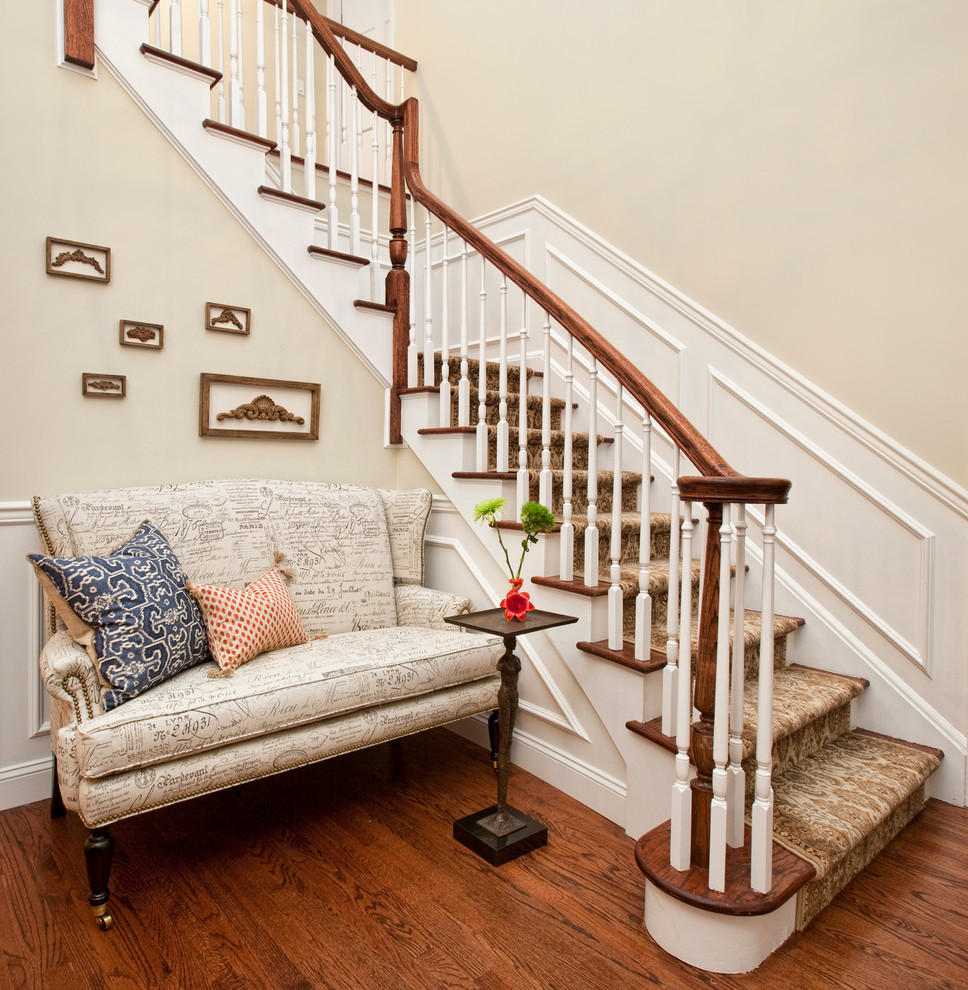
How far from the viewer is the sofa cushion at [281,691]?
1.66 metres

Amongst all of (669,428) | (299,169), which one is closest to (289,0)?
(299,169)

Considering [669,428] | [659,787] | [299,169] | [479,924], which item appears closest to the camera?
[479,924]

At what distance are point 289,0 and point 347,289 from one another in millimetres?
1422

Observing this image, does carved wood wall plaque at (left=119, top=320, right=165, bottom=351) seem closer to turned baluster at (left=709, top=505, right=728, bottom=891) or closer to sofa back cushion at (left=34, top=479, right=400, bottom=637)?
sofa back cushion at (left=34, top=479, right=400, bottom=637)

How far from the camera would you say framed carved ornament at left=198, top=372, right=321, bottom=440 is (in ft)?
8.59

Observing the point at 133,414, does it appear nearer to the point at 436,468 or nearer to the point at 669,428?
the point at 436,468

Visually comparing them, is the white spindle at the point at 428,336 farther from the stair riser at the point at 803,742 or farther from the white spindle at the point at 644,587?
the stair riser at the point at 803,742

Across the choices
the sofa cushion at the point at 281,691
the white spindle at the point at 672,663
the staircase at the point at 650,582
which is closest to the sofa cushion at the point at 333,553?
the sofa cushion at the point at 281,691

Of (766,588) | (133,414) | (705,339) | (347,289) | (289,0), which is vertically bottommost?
(766,588)

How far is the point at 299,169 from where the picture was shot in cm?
389

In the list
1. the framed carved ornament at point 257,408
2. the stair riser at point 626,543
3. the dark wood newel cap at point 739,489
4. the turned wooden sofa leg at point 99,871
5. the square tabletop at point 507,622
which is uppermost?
A: the framed carved ornament at point 257,408

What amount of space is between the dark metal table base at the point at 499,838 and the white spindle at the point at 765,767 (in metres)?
0.66

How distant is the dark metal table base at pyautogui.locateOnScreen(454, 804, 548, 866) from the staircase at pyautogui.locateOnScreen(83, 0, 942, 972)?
298 mm

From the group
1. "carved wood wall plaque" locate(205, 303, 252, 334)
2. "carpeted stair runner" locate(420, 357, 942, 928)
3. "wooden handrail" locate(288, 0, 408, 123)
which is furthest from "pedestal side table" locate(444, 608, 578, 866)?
"wooden handrail" locate(288, 0, 408, 123)
